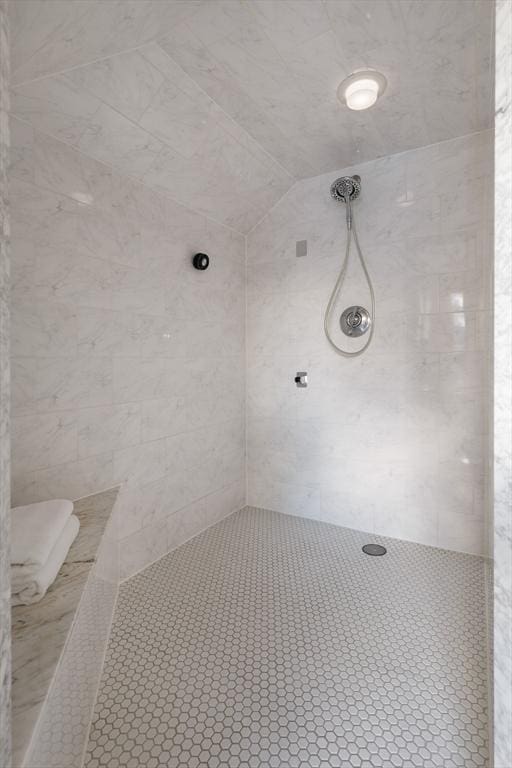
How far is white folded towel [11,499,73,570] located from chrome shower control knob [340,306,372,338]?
1901mm

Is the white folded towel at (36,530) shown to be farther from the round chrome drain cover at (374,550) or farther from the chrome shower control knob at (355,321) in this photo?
the chrome shower control knob at (355,321)

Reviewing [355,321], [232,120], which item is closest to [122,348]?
[232,120]

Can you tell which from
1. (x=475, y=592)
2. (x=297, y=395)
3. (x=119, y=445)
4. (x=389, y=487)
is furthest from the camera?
(x=297, y=395)

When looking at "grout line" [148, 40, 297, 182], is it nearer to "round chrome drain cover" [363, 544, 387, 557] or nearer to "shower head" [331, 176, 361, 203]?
"shower head" [331, 176, 361, 203]

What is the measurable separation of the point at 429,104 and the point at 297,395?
1.81m

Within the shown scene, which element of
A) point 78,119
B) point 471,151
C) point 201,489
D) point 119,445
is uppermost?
point 471,151

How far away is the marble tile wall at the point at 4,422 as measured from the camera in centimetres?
48

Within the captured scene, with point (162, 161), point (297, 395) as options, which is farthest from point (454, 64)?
point (297, 395)

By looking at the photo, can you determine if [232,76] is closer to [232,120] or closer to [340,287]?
[232,120]

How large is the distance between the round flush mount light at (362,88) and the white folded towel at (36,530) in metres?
2.17

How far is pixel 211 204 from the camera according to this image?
2.39 metres

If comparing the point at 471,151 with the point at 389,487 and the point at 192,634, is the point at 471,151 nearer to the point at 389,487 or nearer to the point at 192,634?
the point at 389,487

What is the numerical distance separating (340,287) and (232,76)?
4.30 ft

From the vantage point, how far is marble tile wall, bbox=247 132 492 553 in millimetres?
2100
